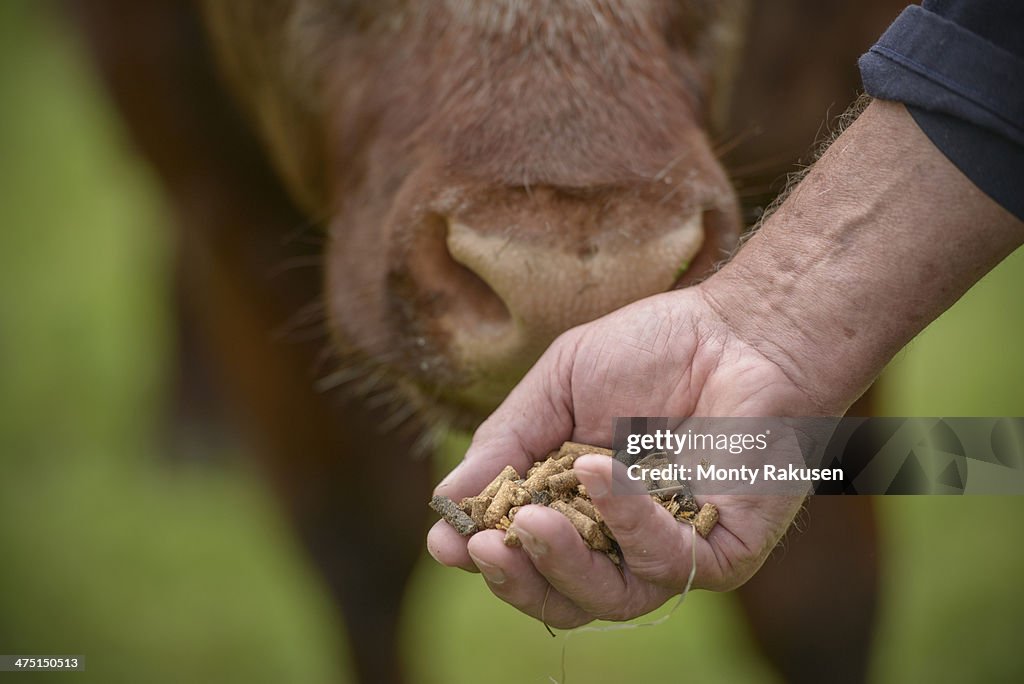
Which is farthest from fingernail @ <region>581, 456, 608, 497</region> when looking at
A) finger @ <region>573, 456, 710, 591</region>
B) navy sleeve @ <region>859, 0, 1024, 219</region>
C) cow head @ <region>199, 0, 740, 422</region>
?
navy sleeve @ <region>859, 0, 1024, 219</region>

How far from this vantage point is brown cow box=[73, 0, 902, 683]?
49.5 inches

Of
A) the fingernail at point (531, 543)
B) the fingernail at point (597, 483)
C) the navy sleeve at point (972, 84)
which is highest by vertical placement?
the navy sleeve at point (972, 84)

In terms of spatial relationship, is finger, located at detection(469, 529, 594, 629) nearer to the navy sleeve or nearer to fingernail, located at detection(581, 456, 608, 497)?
fingernail, located at detection(581, 456, 608, 497)

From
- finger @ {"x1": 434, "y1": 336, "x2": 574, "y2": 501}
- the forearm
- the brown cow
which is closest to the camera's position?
the forearm

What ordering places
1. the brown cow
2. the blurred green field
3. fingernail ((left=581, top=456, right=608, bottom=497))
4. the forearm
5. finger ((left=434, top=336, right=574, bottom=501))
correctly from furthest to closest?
1. the blurred green field
2. the brown cow
3. finger ((left=434, top=336, right=574, bottom=501))
4. the forearm
5. fingernail ((left=581, top=456, right=608, bottom=497))

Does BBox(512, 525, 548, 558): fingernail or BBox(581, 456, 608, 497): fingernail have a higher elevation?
BBox(581, 456, 608, 497): fingernail

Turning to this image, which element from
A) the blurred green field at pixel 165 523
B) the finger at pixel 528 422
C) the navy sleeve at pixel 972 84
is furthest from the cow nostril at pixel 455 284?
the blurred green field at pixel 165 523

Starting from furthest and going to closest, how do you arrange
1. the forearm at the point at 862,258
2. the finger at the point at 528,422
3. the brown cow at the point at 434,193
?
the brown cow at the point at 434,193
the finger at the point at 528,422
the forearm at the point at 862,258

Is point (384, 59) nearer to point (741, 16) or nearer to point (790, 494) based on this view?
point (741, 16)

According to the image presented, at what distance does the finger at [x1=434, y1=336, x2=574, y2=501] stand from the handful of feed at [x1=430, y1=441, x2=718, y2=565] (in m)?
0.02

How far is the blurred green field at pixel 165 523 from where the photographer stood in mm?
2938

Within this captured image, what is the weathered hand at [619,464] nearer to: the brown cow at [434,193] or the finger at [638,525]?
the finger at [638,525]

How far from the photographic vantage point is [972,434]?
4.12ft

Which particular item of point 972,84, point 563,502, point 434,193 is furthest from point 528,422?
point 972,84
